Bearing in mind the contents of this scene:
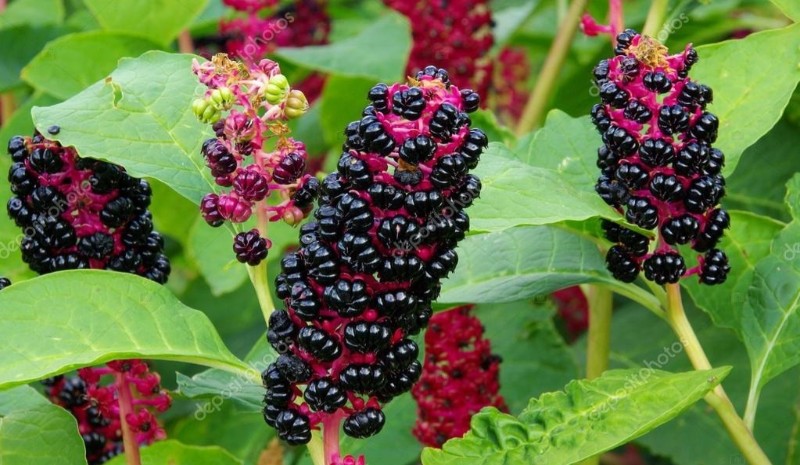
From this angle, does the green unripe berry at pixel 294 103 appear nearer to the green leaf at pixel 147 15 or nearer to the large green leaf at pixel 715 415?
the large green leaf at pixel 715 415

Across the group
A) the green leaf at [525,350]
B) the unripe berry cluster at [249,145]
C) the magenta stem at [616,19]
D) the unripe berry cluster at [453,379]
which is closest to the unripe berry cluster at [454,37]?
the green leaf at [525,350]

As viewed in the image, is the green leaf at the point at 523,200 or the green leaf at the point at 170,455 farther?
the green leaf at the point at 170,455

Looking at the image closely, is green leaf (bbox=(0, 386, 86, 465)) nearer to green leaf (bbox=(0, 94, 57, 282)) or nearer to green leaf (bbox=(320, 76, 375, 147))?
green leaf (bbox=(0, 94, 57, 282))

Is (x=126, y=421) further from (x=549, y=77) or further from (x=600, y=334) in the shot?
(x=549, y=77)

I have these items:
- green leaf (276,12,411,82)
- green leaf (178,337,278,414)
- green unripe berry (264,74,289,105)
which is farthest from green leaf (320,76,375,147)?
green unripe berry (264,74,289,105)

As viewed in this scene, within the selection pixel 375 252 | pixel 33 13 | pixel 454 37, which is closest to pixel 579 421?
pixel 375 252

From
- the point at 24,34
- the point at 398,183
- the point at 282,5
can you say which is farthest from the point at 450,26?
the point at 398,183
